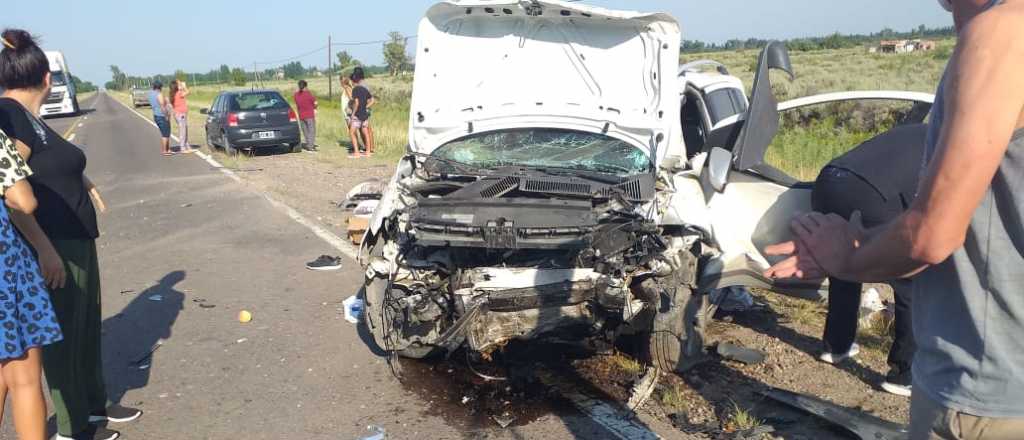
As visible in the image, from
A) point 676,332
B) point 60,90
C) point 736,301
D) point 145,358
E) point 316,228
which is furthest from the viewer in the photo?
point 60,90

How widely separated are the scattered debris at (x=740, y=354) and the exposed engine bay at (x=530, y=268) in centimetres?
32

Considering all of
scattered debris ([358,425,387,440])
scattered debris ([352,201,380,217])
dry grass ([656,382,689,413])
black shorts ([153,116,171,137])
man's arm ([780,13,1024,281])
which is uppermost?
man's arm ([780,13,1024,281])

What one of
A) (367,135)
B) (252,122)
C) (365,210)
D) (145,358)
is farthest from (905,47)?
(145,358)

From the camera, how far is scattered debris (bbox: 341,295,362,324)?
5473 millimetres

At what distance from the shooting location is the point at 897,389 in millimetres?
4070

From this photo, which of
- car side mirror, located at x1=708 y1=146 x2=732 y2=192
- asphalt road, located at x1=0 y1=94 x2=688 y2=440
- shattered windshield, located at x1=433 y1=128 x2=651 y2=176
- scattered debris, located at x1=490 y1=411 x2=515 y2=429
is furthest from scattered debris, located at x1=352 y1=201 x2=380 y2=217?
car side mirror, located at x1=708 y1=146 x2=732 y2=192

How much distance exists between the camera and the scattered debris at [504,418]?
3.84m

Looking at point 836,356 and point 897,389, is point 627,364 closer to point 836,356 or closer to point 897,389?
point 836,356

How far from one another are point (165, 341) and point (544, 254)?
2878 mm

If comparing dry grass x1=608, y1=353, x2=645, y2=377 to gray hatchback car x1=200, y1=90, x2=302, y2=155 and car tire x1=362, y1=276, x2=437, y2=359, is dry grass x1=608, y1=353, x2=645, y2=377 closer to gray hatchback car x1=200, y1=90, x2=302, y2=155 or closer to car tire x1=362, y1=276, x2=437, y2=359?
car tire x1=362, y1=276, x2=437, y2=359

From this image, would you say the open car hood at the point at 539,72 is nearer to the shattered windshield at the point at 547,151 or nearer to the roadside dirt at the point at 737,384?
the shattered windshield at the point at 547,151

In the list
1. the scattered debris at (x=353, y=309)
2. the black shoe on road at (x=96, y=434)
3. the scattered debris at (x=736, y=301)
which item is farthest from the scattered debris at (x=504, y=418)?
the scattered debris at (x=736, y=301)

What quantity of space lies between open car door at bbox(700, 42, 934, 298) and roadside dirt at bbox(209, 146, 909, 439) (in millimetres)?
505

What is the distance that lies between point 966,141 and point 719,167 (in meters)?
2.93
